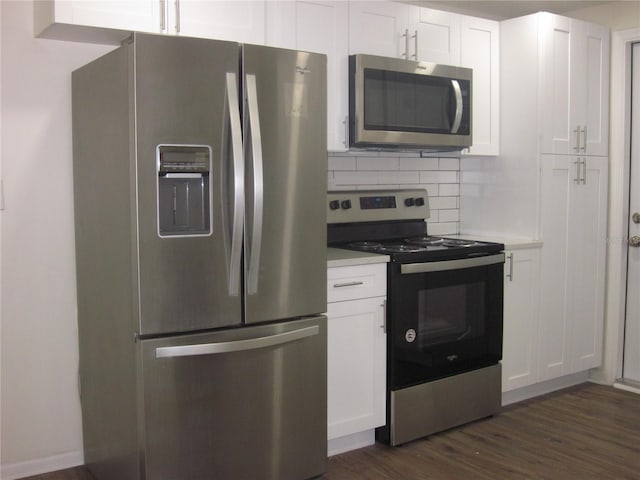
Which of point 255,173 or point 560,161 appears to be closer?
point 255,173

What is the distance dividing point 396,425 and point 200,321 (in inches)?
47.7

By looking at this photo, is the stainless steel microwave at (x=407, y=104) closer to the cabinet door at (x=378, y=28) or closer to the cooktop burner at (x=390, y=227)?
the cabinet door at (x=378, y=28)

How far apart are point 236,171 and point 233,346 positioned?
24.3 inches

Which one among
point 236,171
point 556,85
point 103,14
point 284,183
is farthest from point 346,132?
point 556,85

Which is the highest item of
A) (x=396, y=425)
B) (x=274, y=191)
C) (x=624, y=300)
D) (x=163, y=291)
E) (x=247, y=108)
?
(x=247, y=108)

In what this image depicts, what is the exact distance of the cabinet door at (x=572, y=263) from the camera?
3.78 meters

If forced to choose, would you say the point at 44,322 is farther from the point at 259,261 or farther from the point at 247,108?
the point at 247,108

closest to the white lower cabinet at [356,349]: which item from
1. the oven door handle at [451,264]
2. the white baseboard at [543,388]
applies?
the oven door handle at [451,264]

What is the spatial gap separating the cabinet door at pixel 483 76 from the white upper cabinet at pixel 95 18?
5.81ft

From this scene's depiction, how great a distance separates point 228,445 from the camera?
246 cm

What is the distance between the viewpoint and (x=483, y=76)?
3.75 m

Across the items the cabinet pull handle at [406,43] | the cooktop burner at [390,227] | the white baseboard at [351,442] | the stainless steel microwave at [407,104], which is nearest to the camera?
the white baseboard at [351,442]

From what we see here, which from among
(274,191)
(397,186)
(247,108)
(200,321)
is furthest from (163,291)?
(397,186)

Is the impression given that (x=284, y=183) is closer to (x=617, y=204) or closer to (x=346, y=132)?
(x=346, y=132)
